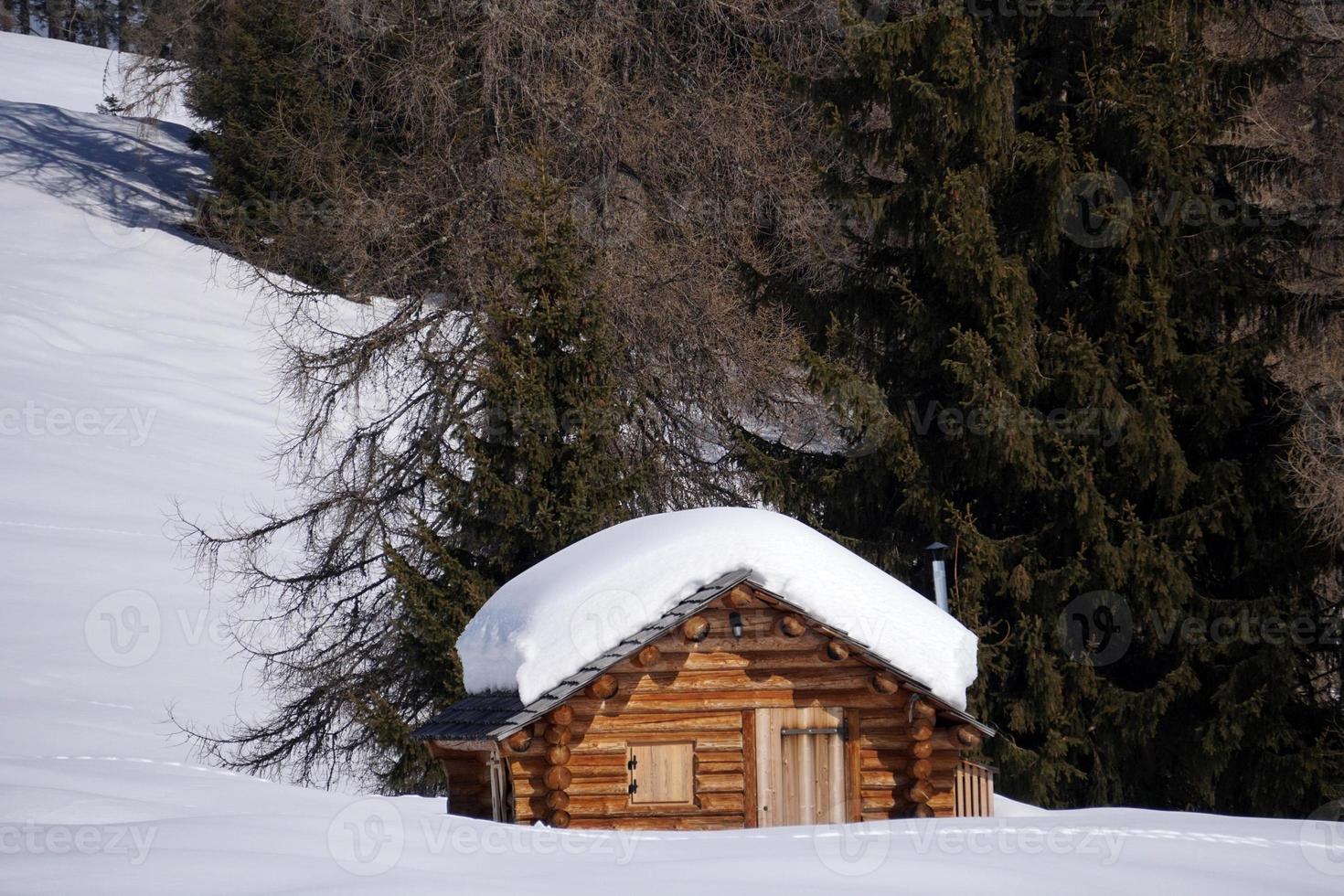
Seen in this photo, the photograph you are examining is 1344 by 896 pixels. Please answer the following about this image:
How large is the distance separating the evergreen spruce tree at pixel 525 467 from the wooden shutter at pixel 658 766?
387 cm

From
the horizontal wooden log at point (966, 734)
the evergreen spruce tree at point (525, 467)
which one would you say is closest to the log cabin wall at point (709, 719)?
the horizontal wooden log at point (966, 734)

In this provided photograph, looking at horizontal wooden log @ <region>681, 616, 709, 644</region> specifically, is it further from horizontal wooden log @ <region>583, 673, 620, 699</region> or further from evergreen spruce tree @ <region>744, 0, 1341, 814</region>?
evergreen spruce tree @ <region>744, 0, 1341, 814</region>

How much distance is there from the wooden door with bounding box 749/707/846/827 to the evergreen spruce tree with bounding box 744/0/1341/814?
3824 mm

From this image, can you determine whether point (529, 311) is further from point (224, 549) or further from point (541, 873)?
point (224, 549)

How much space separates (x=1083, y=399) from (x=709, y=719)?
6333 millimetres

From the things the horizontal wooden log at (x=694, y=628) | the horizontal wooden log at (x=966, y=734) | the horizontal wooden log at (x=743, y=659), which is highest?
the horizontal wooden log at (x=694, y=628)

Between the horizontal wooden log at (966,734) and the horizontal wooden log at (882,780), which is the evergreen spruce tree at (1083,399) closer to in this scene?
the horizontal wooden log at (966,734)

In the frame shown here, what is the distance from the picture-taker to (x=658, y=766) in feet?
34.8

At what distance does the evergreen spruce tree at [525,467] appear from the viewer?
14305 mm

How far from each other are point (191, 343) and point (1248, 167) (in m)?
22.9

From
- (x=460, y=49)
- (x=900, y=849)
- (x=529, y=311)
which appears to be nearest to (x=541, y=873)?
(x=900, y=849)

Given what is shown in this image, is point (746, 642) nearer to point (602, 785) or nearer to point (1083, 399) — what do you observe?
point (602, 785)

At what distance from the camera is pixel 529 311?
49.1ft

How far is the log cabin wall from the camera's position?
10414mm
